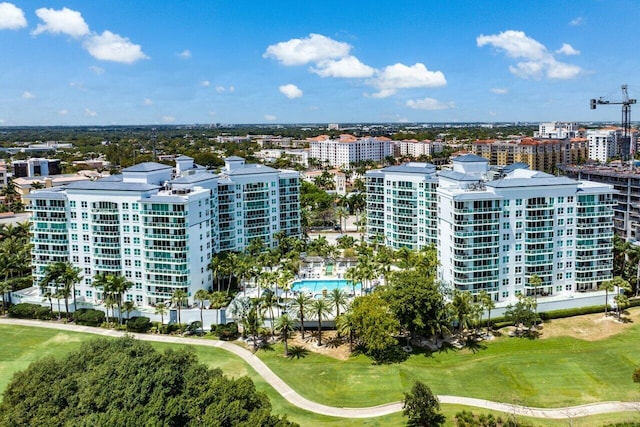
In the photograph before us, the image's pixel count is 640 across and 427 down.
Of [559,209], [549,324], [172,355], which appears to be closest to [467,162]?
[559,209]

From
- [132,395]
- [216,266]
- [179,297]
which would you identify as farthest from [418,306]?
[132,395]

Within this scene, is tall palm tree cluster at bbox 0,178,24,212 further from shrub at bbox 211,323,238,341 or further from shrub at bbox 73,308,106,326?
shrub at bbox 211,323,238,341

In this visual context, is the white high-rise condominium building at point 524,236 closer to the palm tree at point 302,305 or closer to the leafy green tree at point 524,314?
the leafy green tree at point 524,314

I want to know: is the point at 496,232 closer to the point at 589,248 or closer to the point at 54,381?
the point at 589,248

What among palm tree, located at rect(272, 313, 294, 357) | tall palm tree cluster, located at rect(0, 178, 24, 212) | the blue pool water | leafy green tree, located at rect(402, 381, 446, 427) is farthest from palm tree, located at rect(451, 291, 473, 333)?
tall palm tree cluster, located at rect(0, 178, 24, 212)

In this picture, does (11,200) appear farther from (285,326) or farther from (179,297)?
(285,326)

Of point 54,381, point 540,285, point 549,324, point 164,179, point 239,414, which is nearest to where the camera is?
point 239,414

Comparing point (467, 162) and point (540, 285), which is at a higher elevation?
point (467, 162)

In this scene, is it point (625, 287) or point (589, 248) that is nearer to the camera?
point (625, 287)
